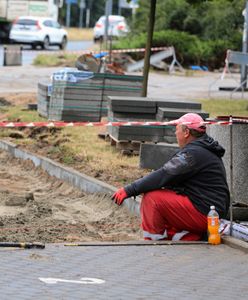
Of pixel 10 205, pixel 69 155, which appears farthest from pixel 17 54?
pixel 10 205

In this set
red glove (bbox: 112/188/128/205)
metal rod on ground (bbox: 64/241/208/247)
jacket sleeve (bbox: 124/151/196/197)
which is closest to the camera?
metal rod on ground (bbox: 64/241/208/247)

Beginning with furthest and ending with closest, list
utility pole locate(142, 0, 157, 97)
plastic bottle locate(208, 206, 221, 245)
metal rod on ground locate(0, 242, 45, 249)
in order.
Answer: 1. utility pole locate(142, 0, 157, 97)
2. plastic bottle locate(208, 206, 221, 245)
3. metal rod on ground locate(0, 242, 45, 249)

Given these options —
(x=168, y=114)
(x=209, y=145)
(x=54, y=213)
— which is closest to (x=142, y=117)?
(x=168, y=114)

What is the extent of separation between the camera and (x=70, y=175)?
46.3ft

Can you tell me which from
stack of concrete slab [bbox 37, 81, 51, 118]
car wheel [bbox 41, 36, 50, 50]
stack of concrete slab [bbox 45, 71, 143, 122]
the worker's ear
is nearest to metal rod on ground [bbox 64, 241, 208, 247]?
the worker's ear

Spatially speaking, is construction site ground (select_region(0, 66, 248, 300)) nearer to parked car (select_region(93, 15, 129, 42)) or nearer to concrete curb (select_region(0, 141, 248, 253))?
concrete curb (select_region(0, 141, 248, 253))

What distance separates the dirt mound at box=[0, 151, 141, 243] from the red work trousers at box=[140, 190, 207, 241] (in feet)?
2.40

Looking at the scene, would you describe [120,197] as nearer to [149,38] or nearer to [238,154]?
[238,154]

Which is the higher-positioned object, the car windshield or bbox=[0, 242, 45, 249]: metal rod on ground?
bbox=[0, 242, 45, 249]: metal rod on ground

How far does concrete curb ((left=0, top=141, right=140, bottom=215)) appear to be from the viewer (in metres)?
11.9

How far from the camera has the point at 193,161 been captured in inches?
373

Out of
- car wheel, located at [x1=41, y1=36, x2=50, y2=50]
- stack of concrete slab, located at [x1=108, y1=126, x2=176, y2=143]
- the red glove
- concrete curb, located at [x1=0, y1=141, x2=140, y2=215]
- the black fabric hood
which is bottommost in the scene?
car wheel, located at [x1=41, y1=36, x2=50, y2=50]

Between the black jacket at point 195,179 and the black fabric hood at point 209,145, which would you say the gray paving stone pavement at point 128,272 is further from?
the black fabric hood at point 209,145

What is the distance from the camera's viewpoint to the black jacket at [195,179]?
9469 millimetres
